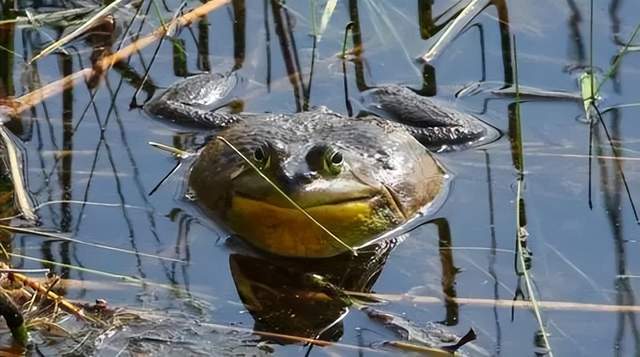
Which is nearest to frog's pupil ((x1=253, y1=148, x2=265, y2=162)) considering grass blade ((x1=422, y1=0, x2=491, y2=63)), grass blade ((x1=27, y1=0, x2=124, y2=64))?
grass blade ((x1=27, y1=0, x2=124, y2=64))

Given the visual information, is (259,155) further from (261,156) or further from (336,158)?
(336,158)

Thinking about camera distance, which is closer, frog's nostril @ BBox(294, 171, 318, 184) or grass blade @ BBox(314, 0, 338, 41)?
frog's nostril @ BBox(294, 171, 318, 184)

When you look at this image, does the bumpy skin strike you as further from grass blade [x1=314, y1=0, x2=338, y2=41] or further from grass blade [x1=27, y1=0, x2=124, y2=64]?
grass blade [x1=27, y1=0, x2=124, y2=64]

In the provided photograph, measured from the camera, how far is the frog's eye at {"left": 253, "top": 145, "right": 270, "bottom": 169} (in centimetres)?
387

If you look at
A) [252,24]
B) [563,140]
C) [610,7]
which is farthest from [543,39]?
[252,24]

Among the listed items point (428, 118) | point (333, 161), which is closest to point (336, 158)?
point (333, 161)

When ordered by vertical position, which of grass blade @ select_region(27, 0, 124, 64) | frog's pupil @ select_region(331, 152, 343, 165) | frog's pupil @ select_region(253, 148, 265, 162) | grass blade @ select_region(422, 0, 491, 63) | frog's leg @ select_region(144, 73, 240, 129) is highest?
grass blade @ select_region(27, 0, 124, 64)

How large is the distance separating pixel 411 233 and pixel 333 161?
44 centimetres

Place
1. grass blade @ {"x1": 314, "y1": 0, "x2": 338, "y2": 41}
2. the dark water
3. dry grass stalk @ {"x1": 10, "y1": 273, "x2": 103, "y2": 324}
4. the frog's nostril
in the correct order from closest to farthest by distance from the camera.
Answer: dry grass stalk @ {"x1": 10, "y1": 273, "x2": 103, "y2": 324}
the dark water
the frog's nostril
grass blade @ {"x1": 314, "y1": 0, "x2": 338, "y2": 41}

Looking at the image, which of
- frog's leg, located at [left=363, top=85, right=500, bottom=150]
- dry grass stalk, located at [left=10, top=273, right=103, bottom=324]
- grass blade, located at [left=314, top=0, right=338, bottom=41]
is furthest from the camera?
grass blade, located at [left=314, top=0, right=338, bottom=41]

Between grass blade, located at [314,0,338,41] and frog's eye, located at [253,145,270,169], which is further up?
grass blade, located at [314,0,338,41]

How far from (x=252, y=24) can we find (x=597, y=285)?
7.33ft

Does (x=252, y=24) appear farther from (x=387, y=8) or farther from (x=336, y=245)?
(x=336, y=245)

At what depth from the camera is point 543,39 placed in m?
5.30
